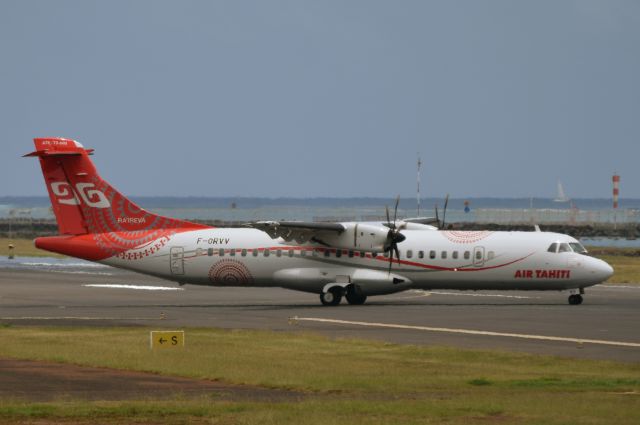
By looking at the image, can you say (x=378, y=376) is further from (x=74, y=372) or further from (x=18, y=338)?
(x=18, y=338)

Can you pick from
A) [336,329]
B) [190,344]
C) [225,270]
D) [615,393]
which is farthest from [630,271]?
[615,393]

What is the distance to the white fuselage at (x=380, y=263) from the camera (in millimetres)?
43812

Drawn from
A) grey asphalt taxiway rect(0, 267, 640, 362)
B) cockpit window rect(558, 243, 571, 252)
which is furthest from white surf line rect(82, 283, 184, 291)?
cockpit window rect(558, 243, 571, 252)

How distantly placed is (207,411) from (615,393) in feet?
24.7

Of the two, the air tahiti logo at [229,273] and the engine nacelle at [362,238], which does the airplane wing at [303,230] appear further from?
the air tahiti logo at [229,273]

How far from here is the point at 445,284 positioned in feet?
145

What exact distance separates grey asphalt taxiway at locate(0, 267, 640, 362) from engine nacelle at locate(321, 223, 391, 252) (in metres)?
2.22

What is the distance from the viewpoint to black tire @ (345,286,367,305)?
44750mm

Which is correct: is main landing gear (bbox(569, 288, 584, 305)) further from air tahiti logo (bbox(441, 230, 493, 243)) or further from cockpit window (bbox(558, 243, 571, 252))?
air tahiti logo (bbox(441, 230, 493, 243))

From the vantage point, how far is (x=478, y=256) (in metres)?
43.8

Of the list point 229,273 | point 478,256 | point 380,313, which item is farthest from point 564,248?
point 229,273

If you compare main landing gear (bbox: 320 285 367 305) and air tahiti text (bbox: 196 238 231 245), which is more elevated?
air tahiti text (bbox: 196 238 231 245)

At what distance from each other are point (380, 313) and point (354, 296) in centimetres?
399

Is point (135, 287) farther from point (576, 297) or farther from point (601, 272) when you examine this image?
point (601, 272)
